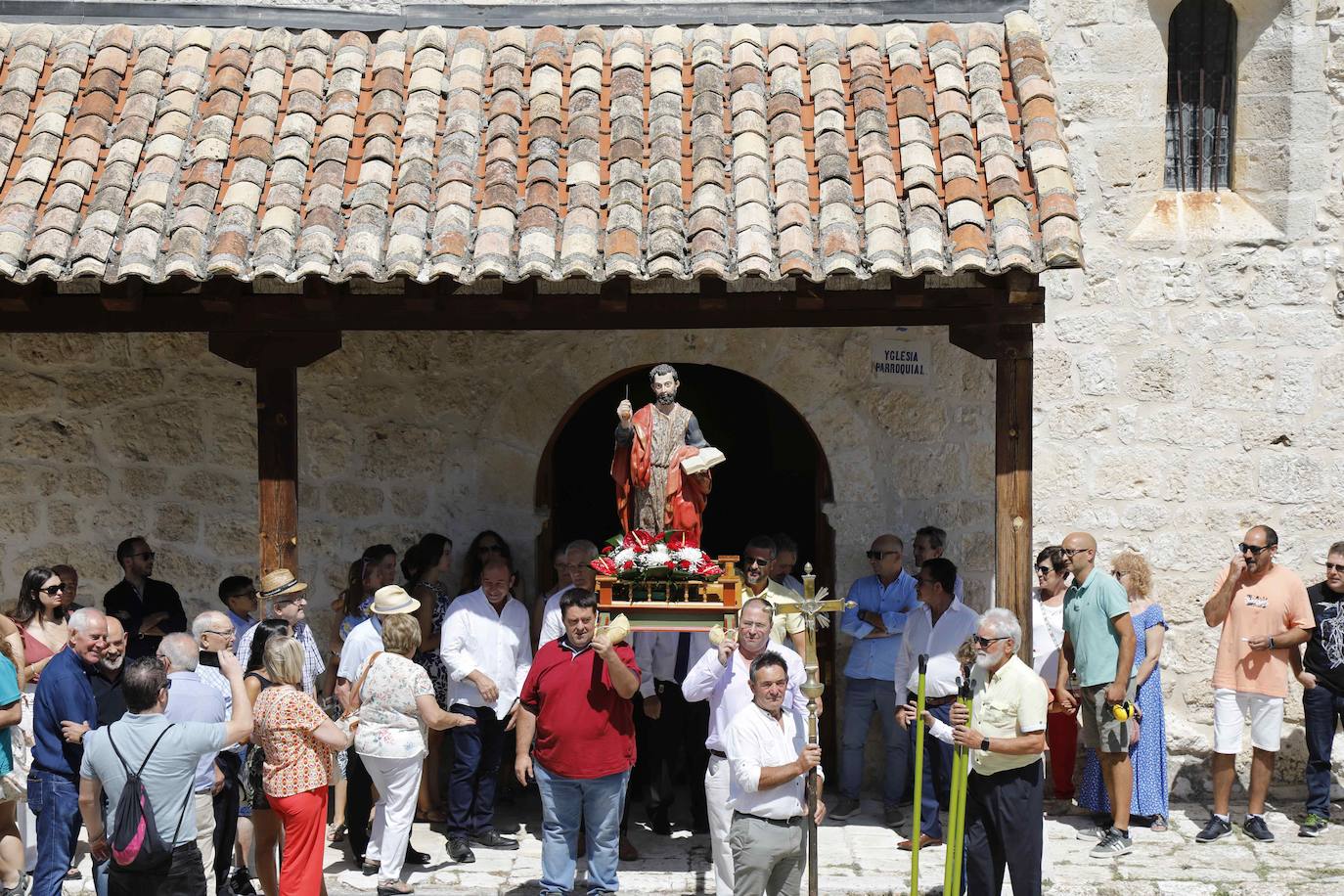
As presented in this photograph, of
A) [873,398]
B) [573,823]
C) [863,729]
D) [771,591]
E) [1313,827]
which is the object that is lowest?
[1313,827]

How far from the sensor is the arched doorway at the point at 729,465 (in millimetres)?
12703

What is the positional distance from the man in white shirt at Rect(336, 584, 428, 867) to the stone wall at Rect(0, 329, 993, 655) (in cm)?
161

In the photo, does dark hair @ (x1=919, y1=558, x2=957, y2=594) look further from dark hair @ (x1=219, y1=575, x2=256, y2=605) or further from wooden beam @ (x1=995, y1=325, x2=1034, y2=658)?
dark hair @ (x1=219, y1=575, x2=256, y2=605)

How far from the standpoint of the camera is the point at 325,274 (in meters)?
8.13

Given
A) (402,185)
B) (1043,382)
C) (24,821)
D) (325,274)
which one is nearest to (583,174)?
(402,185)

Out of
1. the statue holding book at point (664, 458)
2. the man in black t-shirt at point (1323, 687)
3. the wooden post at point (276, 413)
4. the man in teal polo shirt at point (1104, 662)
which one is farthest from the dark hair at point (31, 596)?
the man in black t-shirt at point (1323, 687)

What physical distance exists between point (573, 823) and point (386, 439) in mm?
3108

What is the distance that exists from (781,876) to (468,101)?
181 inches

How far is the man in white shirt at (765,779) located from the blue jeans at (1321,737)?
11.9 feet

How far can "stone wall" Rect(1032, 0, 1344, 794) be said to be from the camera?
1023cm

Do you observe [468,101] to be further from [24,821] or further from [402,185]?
[24,821]

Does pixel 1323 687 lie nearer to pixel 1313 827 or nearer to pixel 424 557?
pixel 1313 827

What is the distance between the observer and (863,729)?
32.3 ft

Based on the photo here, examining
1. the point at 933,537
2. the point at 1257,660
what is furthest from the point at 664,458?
the point at 1257,660
